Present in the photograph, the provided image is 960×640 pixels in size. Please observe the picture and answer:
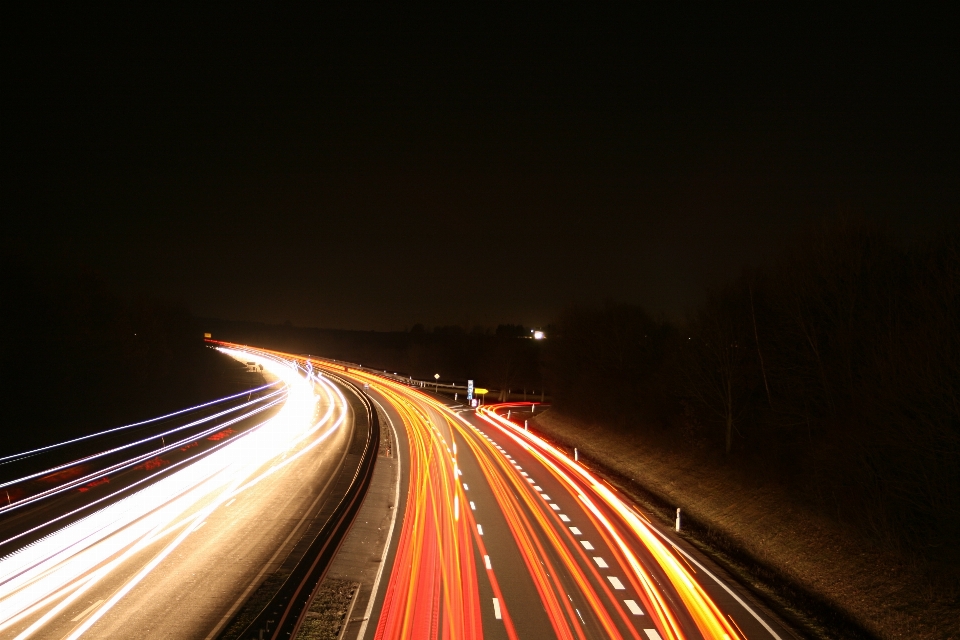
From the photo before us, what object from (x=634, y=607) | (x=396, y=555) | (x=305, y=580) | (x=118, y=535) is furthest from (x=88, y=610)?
(x=634, y=607)

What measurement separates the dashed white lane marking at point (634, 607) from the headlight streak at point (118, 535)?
955 cm

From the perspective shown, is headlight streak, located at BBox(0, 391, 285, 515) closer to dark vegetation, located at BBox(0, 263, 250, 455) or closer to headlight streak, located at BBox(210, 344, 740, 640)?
dark vegetation, located at BBox(0, 263, 250, 455)

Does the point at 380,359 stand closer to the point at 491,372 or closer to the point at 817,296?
the point at 491,372

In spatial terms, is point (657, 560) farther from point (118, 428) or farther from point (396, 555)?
point (118, 428)

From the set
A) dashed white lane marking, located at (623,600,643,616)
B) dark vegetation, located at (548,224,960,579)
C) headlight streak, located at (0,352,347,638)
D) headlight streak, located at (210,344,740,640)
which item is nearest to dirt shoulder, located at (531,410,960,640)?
dark vegetation, located at (548,224,960,579)

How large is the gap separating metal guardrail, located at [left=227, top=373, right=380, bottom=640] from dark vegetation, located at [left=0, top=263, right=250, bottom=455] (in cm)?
2438

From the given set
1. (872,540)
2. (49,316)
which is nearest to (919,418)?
(872,540)

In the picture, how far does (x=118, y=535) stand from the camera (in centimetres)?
1543

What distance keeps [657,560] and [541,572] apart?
3300 millimetres

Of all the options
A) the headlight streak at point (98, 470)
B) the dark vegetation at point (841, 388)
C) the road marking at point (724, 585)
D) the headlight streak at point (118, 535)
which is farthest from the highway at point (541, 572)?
the headlight streak at point (98, 470)

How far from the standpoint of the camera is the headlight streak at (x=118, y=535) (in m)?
11.2

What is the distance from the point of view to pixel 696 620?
11.2m

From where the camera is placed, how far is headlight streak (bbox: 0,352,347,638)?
1120 cm

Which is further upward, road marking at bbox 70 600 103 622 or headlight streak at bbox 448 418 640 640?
headlight streak at bbox 448 418 640 640
